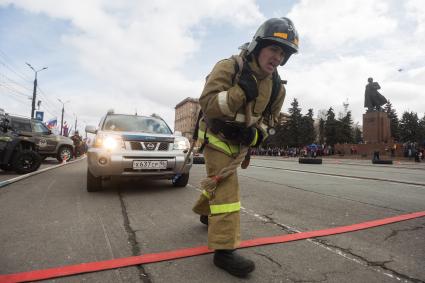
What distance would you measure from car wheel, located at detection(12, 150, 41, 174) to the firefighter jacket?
7543mm

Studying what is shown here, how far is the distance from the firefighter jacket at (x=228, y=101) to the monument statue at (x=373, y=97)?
106 feet

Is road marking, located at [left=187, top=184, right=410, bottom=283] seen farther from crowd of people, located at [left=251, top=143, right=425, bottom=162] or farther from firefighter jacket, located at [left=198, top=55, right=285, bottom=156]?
crowd of people, located at [left=251, top=143, right=425, bottom=162]

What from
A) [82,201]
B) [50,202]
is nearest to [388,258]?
[82,201]

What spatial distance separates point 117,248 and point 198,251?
68 cm

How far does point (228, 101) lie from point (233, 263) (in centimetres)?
113

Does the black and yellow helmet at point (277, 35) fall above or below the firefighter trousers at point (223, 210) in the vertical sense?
above

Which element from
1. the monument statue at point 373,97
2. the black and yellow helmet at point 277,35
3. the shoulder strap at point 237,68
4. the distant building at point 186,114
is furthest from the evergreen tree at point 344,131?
the shoulder strap at point 237,68

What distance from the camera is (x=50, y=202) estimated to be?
461cm

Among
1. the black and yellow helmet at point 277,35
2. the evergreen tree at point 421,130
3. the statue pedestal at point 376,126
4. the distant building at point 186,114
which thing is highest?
the distant building at point 186,114

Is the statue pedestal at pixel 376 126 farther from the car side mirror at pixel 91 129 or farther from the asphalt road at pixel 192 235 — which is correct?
the car side mirror at pixel 91 129

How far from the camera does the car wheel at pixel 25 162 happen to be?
27.3 ft

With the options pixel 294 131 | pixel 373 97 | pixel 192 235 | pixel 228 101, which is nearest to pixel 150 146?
pixel 192 235

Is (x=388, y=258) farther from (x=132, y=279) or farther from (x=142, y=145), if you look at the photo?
(x=142, y=145)

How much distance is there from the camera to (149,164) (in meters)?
5.32
